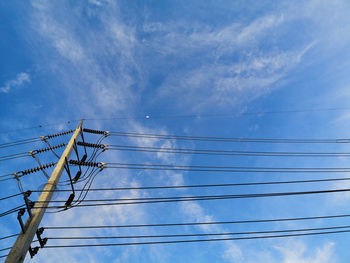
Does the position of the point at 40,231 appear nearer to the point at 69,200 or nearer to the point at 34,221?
the point at 34,221

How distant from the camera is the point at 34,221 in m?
7.09

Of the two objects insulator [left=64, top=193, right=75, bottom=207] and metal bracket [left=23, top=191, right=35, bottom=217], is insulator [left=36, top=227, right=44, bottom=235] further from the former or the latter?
insulator [left=64, top=193, right=75, bottom=207]

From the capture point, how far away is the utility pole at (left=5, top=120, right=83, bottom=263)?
6.18 metres

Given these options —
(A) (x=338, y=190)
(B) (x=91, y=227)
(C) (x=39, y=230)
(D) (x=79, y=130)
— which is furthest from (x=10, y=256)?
(A) (x=338, y=190)

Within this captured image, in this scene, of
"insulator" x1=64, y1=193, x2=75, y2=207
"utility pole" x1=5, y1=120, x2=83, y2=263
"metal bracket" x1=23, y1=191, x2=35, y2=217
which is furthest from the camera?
"insulator" x1=64, y1=193, x2=75, y2=207

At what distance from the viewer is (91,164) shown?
34.6 feet

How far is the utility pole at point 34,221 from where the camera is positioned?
20.3ft

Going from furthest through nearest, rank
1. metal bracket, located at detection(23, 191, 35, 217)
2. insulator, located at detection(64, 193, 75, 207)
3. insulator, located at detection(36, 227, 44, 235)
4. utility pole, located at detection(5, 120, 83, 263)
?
insulator, located at detection(64, 193, 75, 207)
insulator, located at detection(36, 227, 44, 235)
metal bracket, located at detection(23, 191, 35, 217)
utility pole, located at detection(5, 120, 83, 263)

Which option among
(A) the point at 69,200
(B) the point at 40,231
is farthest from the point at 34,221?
(A) the point at 69,200

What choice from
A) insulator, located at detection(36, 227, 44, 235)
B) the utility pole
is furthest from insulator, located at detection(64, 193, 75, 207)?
insulator, located at detection(36, 227, 44, 235)

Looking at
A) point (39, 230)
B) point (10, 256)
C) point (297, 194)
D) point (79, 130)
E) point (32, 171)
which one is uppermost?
point (79, 130)

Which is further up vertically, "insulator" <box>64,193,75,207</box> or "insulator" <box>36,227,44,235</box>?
"insulator" <box>64,193,75,207</box>

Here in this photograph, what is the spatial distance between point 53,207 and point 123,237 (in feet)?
11.1

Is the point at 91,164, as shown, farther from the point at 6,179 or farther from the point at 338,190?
the point at 338,190
